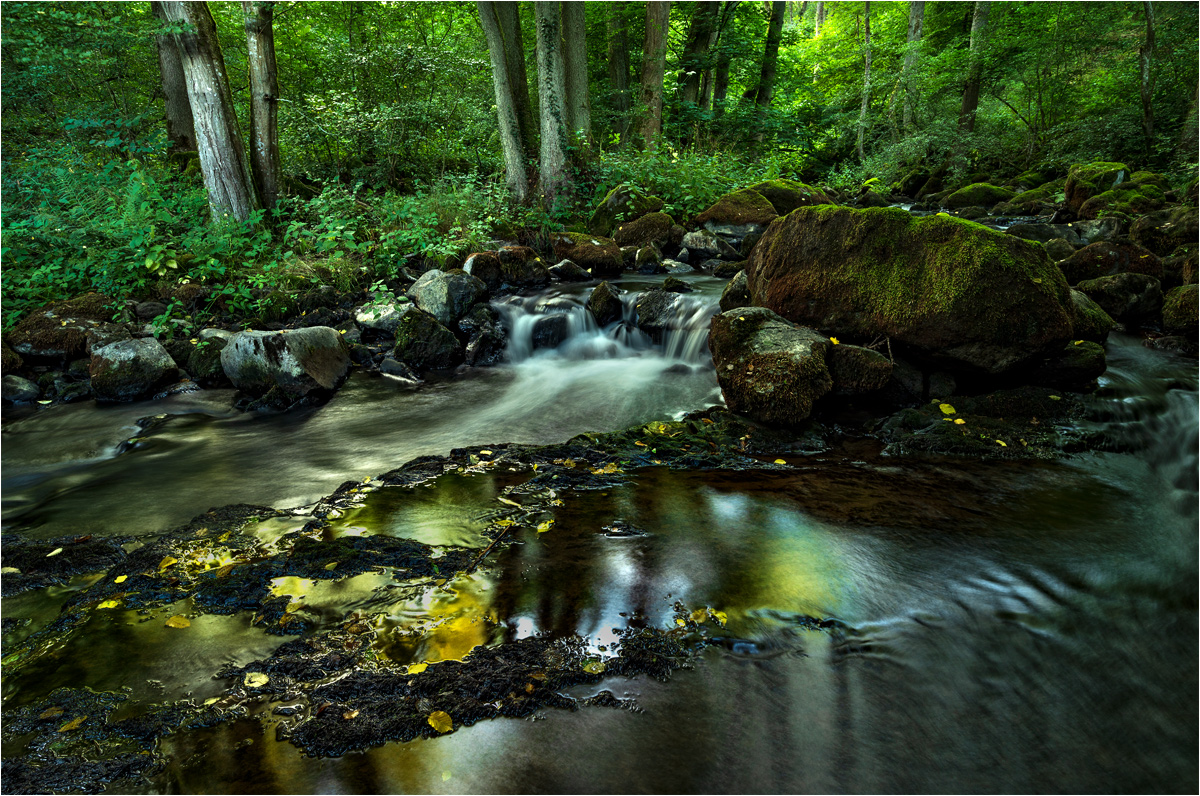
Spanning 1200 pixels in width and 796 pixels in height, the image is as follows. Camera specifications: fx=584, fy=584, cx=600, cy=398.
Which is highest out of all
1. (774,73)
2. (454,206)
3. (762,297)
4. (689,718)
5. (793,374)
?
(774,73)

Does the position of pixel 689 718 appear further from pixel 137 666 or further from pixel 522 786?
pixel 137 666

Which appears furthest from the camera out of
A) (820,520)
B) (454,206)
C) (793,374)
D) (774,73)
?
(774,73)

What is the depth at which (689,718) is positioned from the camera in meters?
2.28

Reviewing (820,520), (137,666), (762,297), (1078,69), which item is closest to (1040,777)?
(820,520)

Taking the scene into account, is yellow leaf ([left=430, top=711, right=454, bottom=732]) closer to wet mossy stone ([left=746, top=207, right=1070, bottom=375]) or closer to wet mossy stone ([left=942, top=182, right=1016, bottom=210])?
wet mossy stone ([left=746, top=207, right=1070, bottom=375])

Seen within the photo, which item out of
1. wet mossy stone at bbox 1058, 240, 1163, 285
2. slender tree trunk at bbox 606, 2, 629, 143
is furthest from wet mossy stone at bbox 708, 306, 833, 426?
slender tree trunk at bbox 606, 2, 629, 143

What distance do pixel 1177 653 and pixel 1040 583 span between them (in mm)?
565

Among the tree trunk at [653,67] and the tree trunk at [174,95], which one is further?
the tree trunk at [653,67]

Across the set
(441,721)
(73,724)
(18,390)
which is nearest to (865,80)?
(18,390)

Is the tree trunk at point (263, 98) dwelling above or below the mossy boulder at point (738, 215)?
above

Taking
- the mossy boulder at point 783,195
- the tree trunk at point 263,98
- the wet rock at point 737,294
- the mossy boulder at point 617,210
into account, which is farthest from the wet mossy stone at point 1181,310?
the tree trunk at point 263,98

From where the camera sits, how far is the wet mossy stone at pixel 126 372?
22.4ft

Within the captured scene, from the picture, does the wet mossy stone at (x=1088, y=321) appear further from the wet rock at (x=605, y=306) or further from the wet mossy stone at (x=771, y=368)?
the wet rock at (x=605, y=306)

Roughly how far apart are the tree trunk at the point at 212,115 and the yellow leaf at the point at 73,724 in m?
9.14
